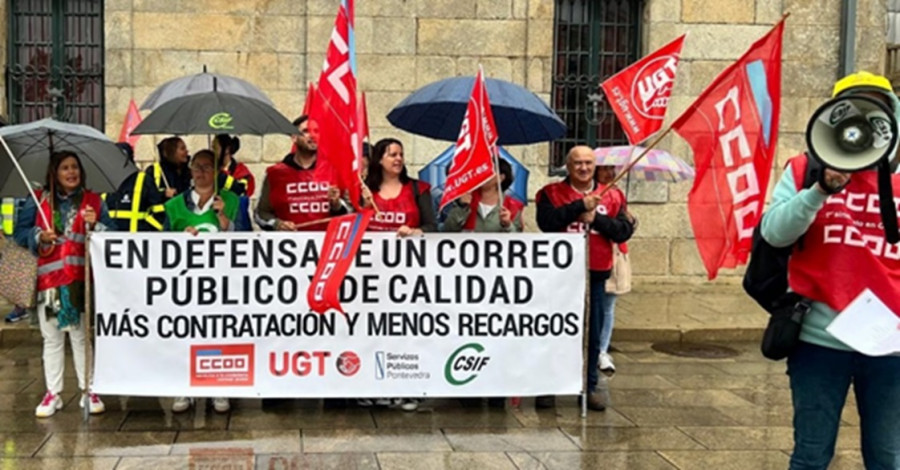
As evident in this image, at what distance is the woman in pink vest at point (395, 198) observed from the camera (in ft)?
19.4

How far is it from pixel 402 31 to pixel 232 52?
6.82 ft

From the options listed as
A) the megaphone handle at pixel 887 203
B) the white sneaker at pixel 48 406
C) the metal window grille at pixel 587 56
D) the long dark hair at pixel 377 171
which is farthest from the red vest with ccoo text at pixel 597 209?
the metal window grille at pixel 587 56

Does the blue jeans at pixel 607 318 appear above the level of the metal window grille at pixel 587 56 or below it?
below

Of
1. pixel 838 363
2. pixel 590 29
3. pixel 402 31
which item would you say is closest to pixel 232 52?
pixel 402 31

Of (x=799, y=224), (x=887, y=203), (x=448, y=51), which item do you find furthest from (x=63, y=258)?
(x=448, y=51)

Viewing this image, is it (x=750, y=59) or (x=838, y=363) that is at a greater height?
(x=750, y=59)

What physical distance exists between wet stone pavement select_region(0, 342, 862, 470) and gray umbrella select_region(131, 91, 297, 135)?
73.7 inches

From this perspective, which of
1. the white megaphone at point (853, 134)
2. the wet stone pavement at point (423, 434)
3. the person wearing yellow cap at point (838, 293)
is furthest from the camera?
the wet stone pavement at point (423, 434)

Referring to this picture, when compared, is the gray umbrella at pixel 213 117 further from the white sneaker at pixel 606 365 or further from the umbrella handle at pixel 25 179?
the white sneaker at pixel 606 365

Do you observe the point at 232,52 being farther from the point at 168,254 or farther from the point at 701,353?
the point at 701,353

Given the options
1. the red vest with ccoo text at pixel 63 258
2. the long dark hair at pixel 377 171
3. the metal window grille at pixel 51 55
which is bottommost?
the red vest with ccoo text at pixel 63 258

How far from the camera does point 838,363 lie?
3244 millimetres

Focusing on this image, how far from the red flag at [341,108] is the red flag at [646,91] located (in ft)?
6.33

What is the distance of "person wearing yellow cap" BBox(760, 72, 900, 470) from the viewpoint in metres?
3.21
